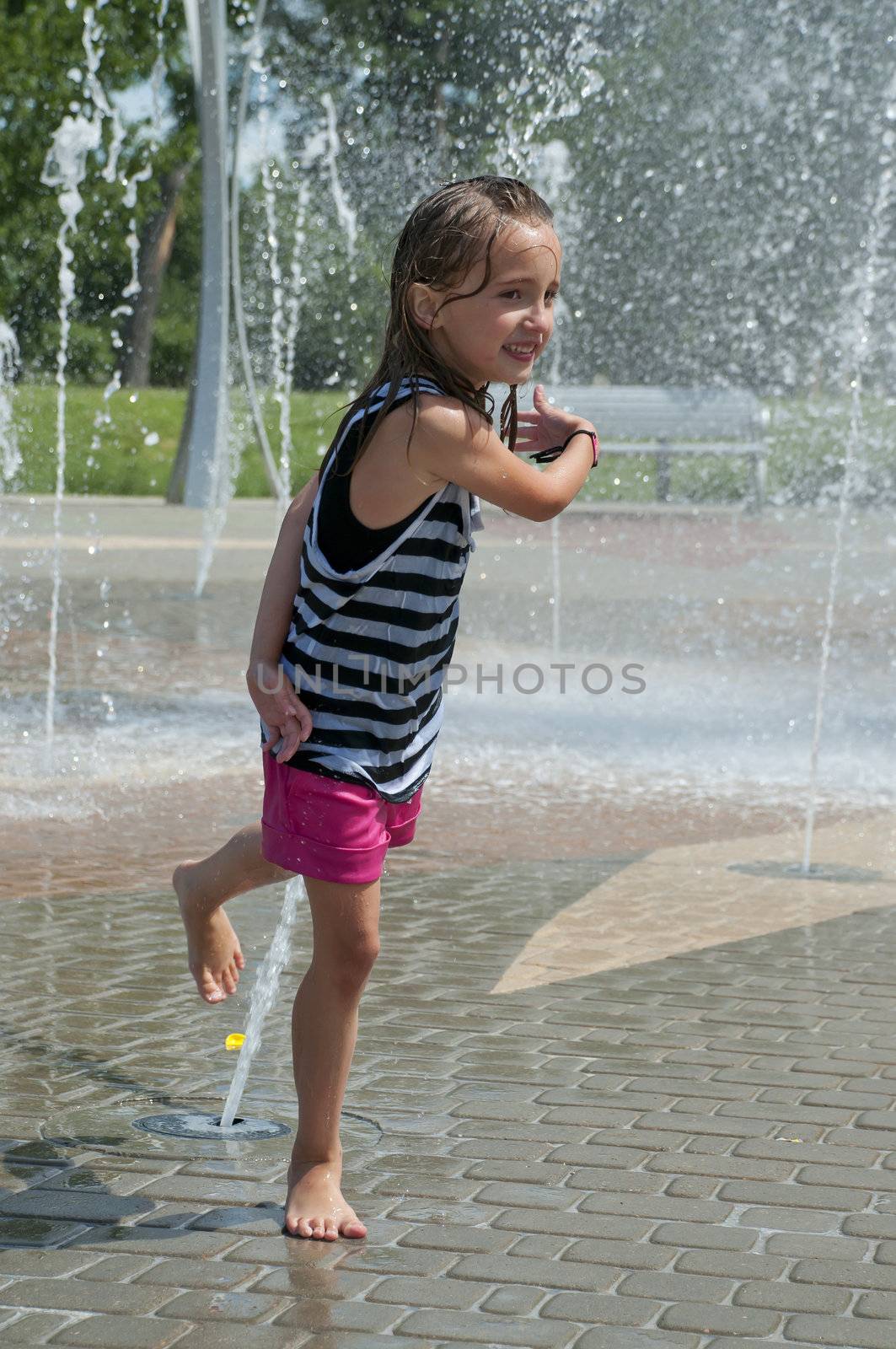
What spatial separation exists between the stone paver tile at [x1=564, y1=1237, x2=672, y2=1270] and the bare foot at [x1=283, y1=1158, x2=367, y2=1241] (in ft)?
0.84

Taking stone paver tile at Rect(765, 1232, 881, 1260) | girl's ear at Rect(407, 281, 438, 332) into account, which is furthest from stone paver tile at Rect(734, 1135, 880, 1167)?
girl's ear at Rect(407, 281, 438, 332)

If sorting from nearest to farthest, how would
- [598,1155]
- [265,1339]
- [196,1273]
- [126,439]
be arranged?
[265,1339]
[196,1273]
[598,1155]
[126,439]

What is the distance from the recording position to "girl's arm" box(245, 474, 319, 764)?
2.86 m

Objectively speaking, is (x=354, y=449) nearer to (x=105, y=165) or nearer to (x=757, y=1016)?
(x=757, y=1016)

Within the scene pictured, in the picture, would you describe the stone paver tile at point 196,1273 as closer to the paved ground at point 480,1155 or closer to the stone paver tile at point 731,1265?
the paved ground at point 480,1155

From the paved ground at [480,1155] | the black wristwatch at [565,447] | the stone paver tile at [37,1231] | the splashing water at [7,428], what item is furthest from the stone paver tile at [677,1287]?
the splashing water at [7,428]

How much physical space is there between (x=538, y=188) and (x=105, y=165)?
1722cm

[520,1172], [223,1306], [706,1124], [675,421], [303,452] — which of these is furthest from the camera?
[303,452]

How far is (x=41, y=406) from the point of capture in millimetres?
29781

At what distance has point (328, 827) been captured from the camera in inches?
112

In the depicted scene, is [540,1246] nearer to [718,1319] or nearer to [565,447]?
[718,1319]

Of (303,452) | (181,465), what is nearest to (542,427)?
(181,465)

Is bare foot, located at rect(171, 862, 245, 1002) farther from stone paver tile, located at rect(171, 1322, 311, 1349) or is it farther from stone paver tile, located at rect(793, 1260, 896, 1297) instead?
stone paver tile, located at rect(793, 1260, 896, 1297)

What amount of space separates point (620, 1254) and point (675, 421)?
670 inches
